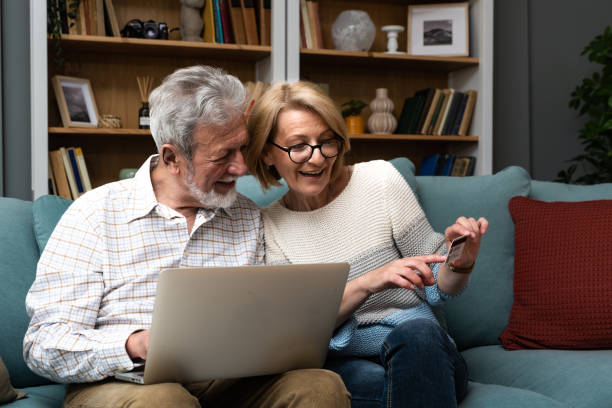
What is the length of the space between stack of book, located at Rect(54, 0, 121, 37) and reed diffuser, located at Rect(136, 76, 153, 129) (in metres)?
0.27

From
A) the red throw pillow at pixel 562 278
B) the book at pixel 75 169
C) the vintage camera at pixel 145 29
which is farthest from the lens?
the vintage camera at pixel 145 29

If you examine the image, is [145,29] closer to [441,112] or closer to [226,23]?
[226,23]

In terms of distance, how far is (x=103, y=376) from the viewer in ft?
3.91

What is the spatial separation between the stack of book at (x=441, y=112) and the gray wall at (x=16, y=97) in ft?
6.26

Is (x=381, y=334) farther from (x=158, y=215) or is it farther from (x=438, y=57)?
(x=438, y=57)

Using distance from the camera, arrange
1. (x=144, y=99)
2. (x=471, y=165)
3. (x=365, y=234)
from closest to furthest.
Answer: (x=365, y=234), (x=144, y=99), (x=471, y=165)

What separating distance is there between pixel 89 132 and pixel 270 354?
7.04ft

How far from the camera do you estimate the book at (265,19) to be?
3150 millimetres

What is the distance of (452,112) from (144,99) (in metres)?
1.59

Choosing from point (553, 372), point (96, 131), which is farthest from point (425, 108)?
point (553, 372)

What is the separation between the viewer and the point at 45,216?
1573mm

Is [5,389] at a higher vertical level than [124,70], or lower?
lower

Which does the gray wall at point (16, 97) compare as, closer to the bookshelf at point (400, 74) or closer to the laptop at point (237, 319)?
the bookshelf at point (400, 74)

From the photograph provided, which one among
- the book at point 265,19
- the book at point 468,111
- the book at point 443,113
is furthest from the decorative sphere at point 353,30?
the book at point 468,111
